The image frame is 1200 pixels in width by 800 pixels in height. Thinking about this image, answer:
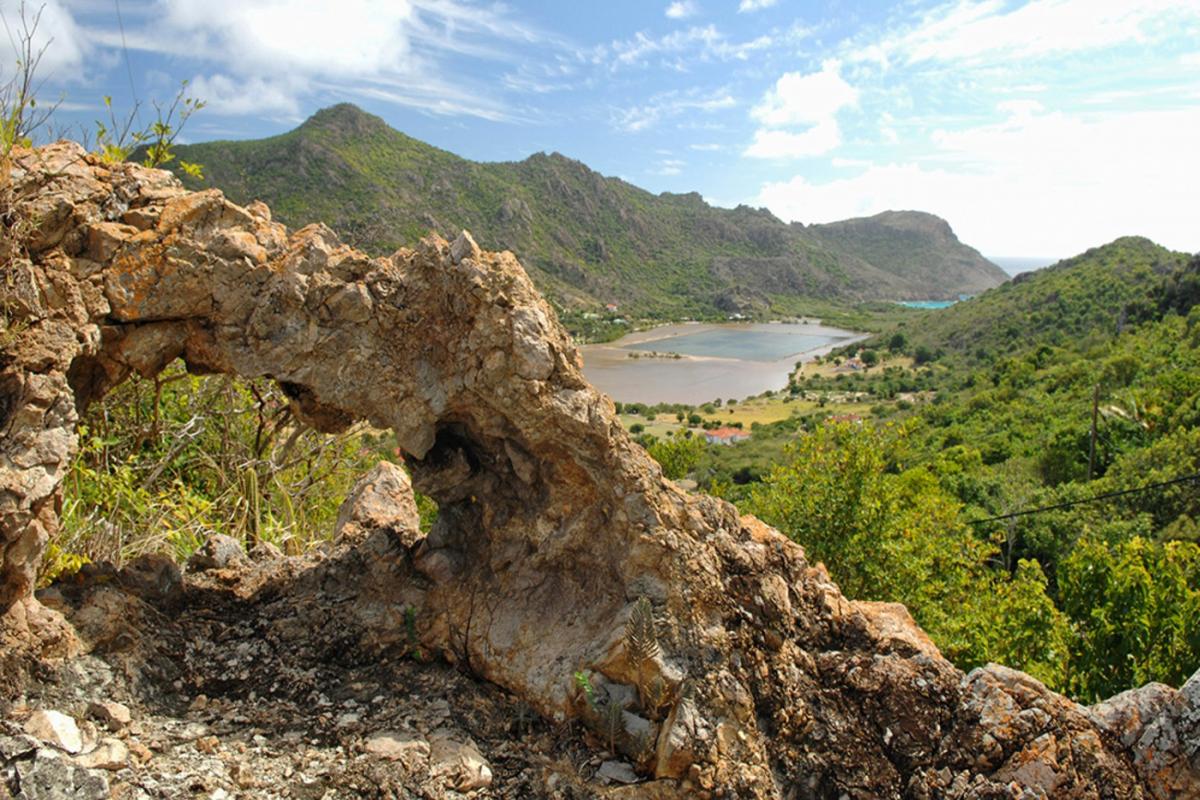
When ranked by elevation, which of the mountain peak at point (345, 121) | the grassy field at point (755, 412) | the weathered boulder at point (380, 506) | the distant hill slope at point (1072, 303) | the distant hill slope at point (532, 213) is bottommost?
the grassy field at point (755, 412)

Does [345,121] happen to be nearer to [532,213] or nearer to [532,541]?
[532,213]

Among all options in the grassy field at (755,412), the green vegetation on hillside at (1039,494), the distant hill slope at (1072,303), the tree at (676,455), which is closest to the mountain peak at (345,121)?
the grassy field at (755,412)

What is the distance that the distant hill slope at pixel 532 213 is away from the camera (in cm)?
8381

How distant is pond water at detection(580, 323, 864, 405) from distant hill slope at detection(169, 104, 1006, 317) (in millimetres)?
11219

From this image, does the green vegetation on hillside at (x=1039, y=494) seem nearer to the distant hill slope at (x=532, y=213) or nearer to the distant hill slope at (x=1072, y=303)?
the distant hill slope at (x=1072, y=303)

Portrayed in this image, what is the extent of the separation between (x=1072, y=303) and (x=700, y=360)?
45724mm

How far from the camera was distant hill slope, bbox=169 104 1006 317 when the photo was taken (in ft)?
275

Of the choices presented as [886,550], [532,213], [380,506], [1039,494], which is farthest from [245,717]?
[532,213]

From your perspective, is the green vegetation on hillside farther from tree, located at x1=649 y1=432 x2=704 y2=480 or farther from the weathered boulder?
the weathered boulder

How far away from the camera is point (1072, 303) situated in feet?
278

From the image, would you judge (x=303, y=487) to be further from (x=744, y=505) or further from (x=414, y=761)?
(x=744, y=505)

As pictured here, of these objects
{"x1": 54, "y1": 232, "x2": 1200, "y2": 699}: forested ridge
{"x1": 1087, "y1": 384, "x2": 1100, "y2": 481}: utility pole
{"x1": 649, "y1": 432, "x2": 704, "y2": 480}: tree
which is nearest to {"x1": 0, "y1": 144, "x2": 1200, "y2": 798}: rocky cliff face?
{"x1": 54, "y1": 232, "x2": 1200, "y2": 699}: forested ridge

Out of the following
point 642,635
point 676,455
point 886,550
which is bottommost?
point 676,455

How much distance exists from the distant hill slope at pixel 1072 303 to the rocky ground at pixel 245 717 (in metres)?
68.8
